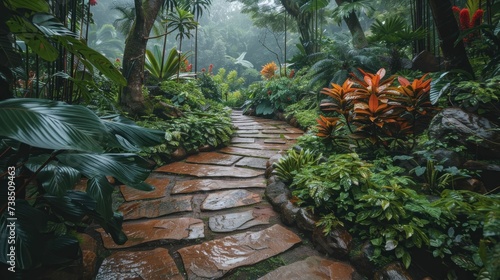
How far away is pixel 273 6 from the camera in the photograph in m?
11.0

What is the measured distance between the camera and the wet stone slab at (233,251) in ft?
4.22

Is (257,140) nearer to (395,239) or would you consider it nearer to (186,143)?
(186,143)

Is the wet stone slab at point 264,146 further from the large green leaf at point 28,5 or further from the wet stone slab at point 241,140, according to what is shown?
the large green leaf at point 28,5

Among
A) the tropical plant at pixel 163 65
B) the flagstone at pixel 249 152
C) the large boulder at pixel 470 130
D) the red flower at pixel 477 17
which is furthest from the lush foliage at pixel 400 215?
the tropical plant at pixel 163 65

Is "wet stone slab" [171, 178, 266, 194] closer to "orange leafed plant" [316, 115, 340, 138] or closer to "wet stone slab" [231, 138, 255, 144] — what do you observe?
"orange leafed plant" [316, 115, 340, 138]

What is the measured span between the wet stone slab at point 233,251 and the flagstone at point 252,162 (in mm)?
1299

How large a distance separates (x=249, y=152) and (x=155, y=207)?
5.74 ft

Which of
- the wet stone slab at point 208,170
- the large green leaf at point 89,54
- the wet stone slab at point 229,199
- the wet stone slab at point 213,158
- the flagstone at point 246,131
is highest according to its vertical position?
the large green leaf at point 89,54

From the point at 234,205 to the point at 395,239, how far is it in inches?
46.8

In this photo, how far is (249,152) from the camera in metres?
3.48

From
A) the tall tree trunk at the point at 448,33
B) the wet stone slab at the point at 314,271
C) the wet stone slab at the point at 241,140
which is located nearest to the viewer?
the wet stone slab at the point at 314,271

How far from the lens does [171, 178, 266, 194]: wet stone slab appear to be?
7.55 feet

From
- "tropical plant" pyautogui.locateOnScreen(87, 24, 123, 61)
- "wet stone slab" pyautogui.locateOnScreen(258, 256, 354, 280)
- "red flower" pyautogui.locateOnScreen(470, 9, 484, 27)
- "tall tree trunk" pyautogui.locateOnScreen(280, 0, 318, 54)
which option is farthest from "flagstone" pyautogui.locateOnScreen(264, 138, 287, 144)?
"tropical plant" pyautogui.locateOnScreen(87, 24, 123, 61)

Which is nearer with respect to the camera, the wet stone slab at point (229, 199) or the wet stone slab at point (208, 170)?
the wet stone slab at point (229, 199)
